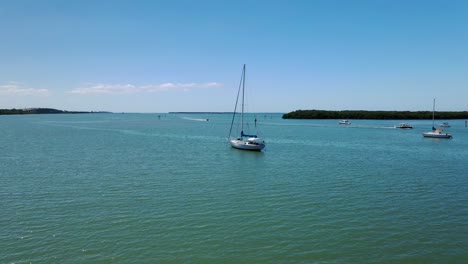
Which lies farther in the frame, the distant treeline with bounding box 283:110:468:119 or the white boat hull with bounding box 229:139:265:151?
the distant treeline with bounding box 283:110:468:119

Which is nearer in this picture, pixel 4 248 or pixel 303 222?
pixel 4 248

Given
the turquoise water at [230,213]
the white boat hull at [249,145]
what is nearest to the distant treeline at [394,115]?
the white boat hull at [249,145]

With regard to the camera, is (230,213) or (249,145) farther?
(249,145)

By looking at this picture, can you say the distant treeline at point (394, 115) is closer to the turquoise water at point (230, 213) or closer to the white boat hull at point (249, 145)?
the white boat hull at point (249, 145)

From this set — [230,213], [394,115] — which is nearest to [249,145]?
[230,213]

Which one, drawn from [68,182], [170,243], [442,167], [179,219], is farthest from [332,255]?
[442,167]

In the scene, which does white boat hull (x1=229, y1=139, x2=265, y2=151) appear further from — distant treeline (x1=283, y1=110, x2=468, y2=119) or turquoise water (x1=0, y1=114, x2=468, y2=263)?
distant treeline (x1=283, y1=110, x2=468, y2=119)

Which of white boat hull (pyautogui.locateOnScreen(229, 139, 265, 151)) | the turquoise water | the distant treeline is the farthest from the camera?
the distant treeline

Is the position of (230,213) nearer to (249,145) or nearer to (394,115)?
(249,145)

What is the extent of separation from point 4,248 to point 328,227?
50.7 feet

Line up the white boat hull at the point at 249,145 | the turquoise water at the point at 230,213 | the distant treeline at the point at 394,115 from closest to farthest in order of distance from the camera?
the turquoise water at the point at 230,213 < the white boat hull at the point at 249,145 < the distant treeline at the point at 394,115

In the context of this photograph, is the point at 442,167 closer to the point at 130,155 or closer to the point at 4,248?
the point at 130,155

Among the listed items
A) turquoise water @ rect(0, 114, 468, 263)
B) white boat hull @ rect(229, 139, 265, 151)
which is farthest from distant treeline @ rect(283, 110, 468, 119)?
turquoise water @ rect(0, 114, 468, 263)

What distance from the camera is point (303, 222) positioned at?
1939cm
